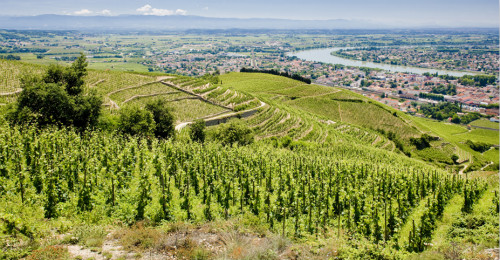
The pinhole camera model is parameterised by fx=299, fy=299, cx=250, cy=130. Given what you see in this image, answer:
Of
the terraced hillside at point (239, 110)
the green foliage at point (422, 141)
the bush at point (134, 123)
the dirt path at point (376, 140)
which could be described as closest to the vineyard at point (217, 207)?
the bush at point (134, 123)

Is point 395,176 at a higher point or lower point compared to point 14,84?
lower

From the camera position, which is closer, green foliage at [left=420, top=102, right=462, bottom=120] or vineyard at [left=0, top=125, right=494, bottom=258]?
vineyard at [left=0, top=125, right=494, bottom=258]

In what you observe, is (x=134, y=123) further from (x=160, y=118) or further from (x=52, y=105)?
(x=52, y=105)

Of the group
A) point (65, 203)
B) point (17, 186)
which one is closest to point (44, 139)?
point (17, 186)

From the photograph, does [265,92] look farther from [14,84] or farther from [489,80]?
[489,80]

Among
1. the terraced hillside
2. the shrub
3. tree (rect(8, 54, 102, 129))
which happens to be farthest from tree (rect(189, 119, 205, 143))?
the shrub

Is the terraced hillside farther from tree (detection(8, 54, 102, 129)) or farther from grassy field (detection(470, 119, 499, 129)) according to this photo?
grassy field (detection(470, 119, 499, 129))
